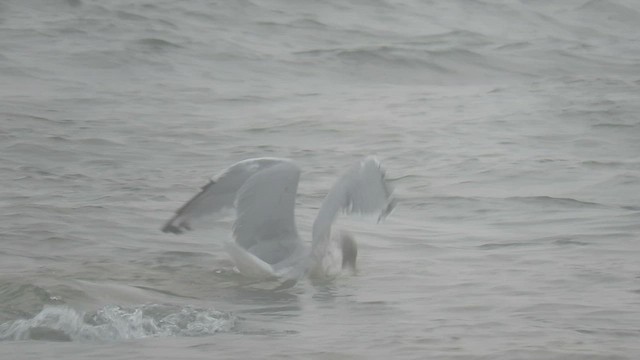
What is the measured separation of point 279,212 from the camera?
7.67m

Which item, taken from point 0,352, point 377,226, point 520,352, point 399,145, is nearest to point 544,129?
point 399,145

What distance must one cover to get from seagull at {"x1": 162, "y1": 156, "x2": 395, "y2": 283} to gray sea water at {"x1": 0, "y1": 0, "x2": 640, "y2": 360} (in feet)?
0.46

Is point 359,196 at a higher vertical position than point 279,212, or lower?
higher

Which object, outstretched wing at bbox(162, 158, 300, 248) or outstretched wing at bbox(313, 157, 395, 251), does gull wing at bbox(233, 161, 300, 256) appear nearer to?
outstretched wing at bbox(162, 158, 300, 248)

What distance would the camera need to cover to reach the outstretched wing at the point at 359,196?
7.47m

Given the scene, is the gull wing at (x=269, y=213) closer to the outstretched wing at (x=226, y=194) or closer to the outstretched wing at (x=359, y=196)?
the outstretched wing at (x=226, y=194)

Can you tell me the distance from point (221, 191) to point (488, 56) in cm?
969

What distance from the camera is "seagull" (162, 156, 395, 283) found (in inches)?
295

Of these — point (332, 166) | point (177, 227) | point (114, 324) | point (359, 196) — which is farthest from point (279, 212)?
point (332, 166)

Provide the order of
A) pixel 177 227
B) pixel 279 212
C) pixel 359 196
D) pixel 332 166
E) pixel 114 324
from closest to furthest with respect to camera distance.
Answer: pixel 114 324, pixel 359 196, pixel 279 212, pixel 177 227, pixel 332 166

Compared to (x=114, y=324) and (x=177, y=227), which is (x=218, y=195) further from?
(x=114, y=324)

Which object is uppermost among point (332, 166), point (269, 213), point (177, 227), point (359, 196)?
point (359, 196)

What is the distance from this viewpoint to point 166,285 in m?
7.19

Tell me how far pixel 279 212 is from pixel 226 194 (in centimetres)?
32
